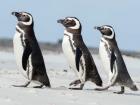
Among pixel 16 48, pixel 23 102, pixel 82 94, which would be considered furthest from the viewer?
pixel 16 48

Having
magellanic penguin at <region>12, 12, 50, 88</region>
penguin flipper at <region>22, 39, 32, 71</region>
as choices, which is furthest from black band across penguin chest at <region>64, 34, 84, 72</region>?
penguin flipper at <region>22, 39, 32, 71</region>

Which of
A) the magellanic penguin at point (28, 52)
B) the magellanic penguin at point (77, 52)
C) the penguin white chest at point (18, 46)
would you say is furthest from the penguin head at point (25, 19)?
the magellanic penguin at point (77, 52)

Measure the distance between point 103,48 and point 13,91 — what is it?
119 inches

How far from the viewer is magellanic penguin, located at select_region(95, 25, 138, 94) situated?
15344 mm

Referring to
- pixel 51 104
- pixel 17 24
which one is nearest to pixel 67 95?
pixel 51 104

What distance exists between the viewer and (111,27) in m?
15.6

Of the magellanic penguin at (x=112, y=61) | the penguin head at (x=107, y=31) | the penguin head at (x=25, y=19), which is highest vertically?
the penguin head at (x=25, y=19)

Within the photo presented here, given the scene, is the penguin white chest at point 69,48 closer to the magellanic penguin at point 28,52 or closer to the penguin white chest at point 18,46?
the magellanic penguin at point 28,52

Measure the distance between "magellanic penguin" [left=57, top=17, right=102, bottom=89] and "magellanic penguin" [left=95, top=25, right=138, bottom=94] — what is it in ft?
1.02

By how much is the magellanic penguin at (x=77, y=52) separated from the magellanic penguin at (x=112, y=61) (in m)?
0.31

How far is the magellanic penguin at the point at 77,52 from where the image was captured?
15211mm

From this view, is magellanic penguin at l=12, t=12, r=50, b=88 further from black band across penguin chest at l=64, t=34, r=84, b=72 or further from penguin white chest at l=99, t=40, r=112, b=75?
penguin white chest at l=99, t=40, r=112, b=75

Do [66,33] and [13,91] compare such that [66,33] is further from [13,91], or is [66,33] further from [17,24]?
[13,91]

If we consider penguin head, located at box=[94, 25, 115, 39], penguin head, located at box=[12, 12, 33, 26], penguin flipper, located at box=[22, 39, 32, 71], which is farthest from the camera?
penguin head, located at box=[94, 25, 115, 39]
